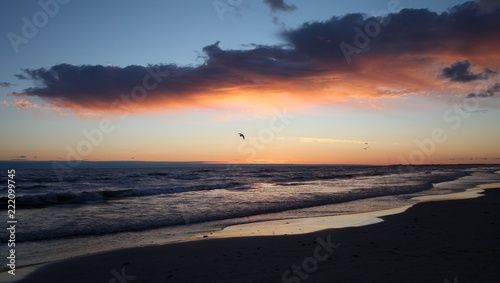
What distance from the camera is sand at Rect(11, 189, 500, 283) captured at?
7.45m

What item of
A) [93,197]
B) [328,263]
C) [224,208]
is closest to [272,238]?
[328,263]

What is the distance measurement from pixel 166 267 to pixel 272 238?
438 centimetres

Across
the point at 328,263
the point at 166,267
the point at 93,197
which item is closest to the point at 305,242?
the point at 328,263

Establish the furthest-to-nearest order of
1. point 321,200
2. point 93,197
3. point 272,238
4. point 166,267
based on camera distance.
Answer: point 93,197
point 321,200
point 272,238
point 166,267

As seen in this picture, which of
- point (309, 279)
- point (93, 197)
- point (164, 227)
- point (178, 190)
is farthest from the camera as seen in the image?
point (178, 190)

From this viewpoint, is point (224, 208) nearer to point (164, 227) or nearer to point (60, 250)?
point (164, 227)

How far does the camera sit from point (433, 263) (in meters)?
8.01

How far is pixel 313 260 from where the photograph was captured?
8789mm

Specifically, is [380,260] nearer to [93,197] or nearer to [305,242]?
[305,242]

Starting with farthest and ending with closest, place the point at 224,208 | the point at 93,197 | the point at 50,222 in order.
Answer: the point at 93,197
the point at 224,208
the point at 50,222

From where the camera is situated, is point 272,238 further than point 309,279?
Result: Yes

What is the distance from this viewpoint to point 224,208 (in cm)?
2216

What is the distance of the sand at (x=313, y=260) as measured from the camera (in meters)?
7.45

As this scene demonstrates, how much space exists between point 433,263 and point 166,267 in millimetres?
6375
